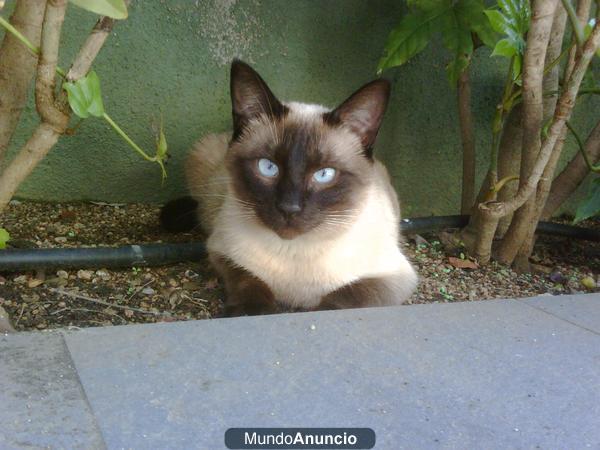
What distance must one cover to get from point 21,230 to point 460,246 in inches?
77.6

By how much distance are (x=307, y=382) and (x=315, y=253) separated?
0.73 m

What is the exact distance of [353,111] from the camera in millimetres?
2074

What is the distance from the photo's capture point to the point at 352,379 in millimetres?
A: 1437

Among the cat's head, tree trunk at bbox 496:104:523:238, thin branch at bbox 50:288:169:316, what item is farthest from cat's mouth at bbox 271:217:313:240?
tree trunk at bbox 496:104:523:238

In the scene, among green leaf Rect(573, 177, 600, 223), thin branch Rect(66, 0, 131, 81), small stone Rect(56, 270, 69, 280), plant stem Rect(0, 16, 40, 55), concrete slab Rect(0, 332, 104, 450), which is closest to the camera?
concrete slab Rect(0, 332, 104, 450)

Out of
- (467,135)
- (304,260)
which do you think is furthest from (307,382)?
(467,135)

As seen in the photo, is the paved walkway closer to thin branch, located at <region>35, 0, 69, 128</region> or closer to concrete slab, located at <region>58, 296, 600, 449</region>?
concrete slab, located at <region>58, 296, 600, 449</region>

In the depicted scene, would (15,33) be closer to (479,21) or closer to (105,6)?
(105,6)

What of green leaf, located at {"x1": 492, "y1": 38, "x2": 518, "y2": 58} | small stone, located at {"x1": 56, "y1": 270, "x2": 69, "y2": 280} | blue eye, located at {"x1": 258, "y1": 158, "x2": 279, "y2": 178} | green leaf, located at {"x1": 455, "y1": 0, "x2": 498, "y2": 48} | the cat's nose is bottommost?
small stone, located at {"x1": 56, "y1": 270, "x2": 69, "y2": 280}

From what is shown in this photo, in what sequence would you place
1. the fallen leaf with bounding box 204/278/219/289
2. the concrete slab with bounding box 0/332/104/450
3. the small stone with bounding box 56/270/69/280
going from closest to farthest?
1. the concrete slab with bounding box 0/332/104/450
2. the small stone with bounding box 56/270/69/280
3. the fallen leaf with bounding box 204/278/219/289

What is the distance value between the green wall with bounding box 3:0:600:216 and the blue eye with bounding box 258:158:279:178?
1.10m

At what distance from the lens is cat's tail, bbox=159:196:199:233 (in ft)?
9.13

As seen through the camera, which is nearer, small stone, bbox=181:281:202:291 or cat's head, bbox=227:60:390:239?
cat's head, bbox=227:60:390:239

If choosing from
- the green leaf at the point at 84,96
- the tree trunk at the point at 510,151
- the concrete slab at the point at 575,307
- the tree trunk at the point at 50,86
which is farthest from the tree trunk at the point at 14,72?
the tree trunk at the point at 510,151
